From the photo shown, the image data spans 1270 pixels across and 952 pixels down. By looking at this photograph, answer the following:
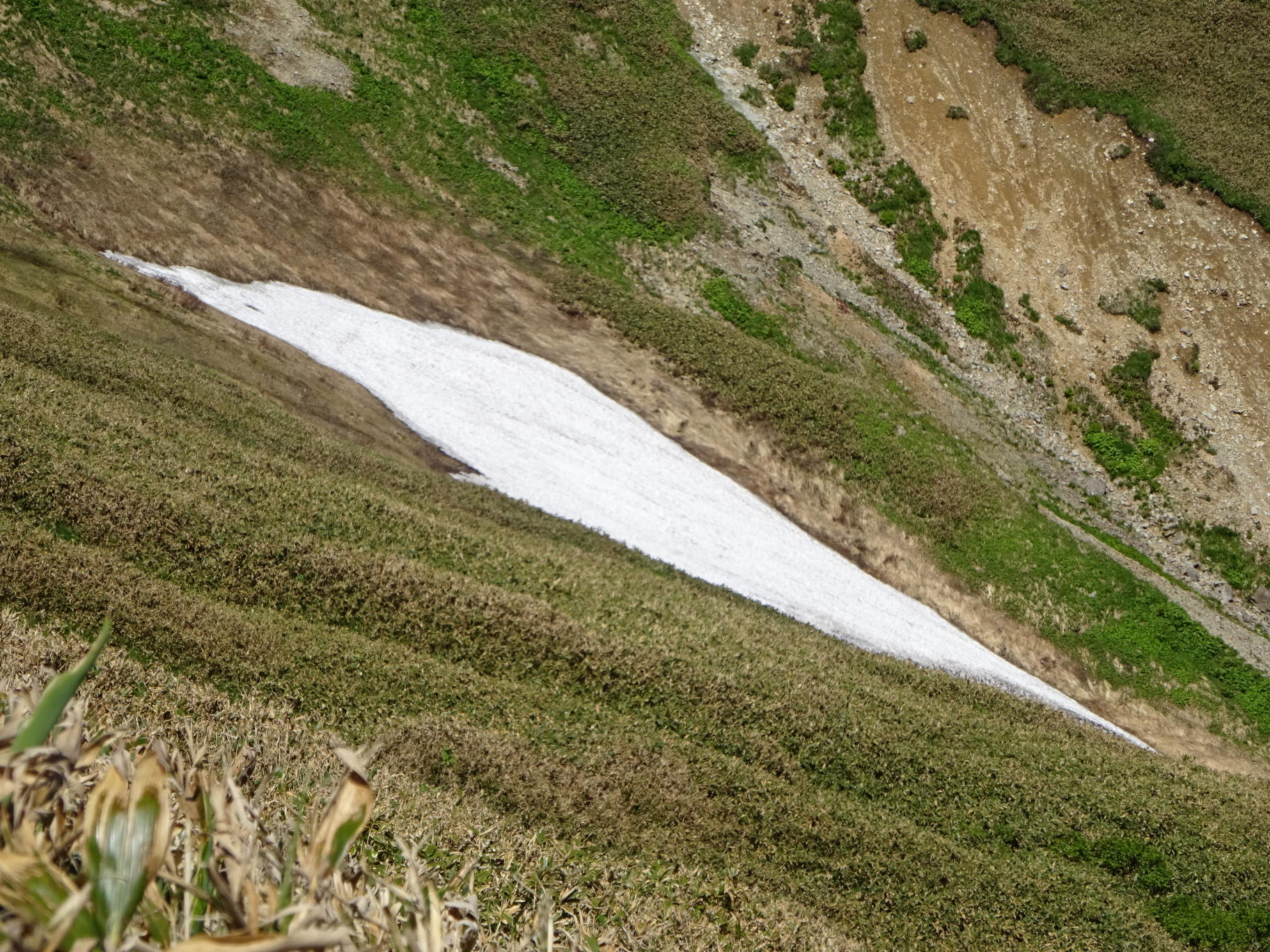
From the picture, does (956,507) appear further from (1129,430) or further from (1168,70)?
(1168,70)

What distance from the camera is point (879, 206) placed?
5447 cm

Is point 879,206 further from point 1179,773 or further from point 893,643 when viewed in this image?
point 1179,773

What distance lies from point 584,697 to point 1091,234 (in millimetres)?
43229

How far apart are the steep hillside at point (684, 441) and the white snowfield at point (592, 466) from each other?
4.33ft

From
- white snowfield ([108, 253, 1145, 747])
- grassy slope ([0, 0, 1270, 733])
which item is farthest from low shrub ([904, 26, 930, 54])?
white snowfield ([108, 253, 1145, 747])

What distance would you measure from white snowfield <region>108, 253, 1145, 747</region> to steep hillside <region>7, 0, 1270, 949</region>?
1.32 m

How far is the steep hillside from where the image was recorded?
18.4 metres

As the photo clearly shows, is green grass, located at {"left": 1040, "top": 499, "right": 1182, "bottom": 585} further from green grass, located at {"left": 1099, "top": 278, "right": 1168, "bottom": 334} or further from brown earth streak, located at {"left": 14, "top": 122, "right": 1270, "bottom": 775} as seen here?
green grass, located at {"left": 1099, "top": 278, "right": 1168, "bottom": 334}

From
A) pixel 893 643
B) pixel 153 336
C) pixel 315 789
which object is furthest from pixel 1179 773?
pixel 153 336

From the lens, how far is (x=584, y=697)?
68.0ft

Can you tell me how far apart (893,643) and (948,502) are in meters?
7.91

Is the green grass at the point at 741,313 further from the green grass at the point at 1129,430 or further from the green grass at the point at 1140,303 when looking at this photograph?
the green grass at the point at 1140,303

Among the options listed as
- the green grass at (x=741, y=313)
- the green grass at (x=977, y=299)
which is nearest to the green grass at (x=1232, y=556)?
the green grass at (x=977, y=299)

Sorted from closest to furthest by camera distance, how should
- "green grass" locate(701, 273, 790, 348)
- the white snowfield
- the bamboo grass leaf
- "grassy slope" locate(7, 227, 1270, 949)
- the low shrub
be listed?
the bamboo grass leaf < "grassy slope" locate(7, 227, 1270, 949) < the white snowfield < "green grass" locate(701, 273, 790, 348) < the low shrub
